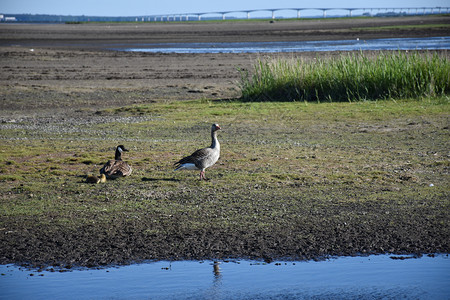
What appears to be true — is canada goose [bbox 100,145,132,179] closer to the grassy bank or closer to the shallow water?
the grassy bank

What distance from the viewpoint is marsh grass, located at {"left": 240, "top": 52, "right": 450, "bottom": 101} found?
70.4ft

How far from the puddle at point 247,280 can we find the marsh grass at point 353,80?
588 inches

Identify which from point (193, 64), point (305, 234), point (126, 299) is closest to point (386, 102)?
point (305, 234)

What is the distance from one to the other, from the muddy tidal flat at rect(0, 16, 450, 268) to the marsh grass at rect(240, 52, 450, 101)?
106 centimetres

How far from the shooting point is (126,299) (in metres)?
6.50

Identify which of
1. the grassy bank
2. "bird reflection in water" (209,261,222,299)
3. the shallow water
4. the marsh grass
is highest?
the shallow water

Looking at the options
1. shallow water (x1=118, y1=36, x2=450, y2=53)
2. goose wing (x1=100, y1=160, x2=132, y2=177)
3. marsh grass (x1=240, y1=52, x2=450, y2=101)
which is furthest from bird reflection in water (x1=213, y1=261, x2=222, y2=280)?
shallow water (x1=118, y1=36, x2=450, y2=53)

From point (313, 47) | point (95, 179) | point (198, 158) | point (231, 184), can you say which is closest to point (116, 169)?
point (95, 179)

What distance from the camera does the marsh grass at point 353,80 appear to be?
21453 millimetres

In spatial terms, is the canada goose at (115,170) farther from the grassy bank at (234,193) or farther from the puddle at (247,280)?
the puddle at (247,280)

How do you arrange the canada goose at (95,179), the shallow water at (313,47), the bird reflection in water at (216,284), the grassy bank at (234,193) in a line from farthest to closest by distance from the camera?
the shallow water at (313,47) < the canada goose at (95,179) < the grassy bank at (234,193) < the bird reflection in water at (216,284)

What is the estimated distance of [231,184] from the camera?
1077cm

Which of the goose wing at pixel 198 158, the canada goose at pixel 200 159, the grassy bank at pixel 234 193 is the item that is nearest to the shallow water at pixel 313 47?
the grassy bank at pixel 234 193

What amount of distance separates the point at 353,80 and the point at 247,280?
647 inches
